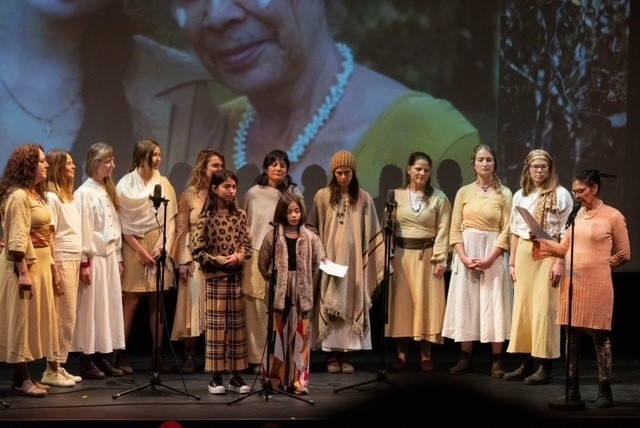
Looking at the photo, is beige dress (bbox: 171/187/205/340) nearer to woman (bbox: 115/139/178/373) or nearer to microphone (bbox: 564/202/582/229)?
woman (bbox: 115/139/178/373)

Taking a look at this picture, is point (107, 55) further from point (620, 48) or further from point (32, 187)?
point (620, 48)

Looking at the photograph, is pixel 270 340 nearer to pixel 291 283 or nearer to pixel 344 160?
pixel 291 283

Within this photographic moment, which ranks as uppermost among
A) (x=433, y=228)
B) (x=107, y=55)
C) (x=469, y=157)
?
(x=107, y=55)

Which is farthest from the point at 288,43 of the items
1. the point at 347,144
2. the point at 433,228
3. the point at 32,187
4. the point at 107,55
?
the point at 32,187

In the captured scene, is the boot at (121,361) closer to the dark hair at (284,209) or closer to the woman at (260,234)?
the woman at (260,234)

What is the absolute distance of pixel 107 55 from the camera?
7582mm

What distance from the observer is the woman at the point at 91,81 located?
24.6ft

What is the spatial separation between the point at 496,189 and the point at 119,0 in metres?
3.24

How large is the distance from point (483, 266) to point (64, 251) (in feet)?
9.30

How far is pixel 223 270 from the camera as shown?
5.89 meters

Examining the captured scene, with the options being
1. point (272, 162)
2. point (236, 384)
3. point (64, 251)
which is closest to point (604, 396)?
point (236, 384)

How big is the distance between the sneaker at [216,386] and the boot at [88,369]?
96cm

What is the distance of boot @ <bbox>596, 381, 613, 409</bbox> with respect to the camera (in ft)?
18.8

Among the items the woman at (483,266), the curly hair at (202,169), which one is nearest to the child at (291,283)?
the curly hair at (202,169)
